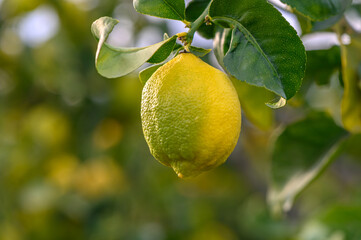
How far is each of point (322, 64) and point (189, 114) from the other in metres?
0.50

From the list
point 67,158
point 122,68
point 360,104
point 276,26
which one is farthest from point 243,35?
point 67,158

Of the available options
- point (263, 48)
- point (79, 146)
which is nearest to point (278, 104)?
point (263, 48)

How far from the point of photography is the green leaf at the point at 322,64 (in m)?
0.90

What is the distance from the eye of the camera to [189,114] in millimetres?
527

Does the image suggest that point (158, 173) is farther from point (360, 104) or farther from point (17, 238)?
point (360, 104)

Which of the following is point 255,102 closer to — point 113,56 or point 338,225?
point 338,225

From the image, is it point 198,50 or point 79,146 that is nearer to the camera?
point 198,50

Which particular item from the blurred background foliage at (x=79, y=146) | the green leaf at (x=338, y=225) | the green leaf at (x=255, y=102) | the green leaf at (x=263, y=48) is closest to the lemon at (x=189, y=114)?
the green leaf at (x=263, y=48)

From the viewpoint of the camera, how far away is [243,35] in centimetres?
56

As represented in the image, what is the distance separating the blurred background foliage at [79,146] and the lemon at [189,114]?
1.35 m

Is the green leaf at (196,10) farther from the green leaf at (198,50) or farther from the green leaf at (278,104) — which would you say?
the green leaf at (278,104)

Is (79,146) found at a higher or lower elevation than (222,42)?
lower

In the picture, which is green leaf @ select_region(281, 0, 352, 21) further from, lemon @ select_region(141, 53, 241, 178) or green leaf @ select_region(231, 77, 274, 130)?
green leaf @ select_region(231, 77, 274, 130)

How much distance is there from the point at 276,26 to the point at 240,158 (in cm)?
185
